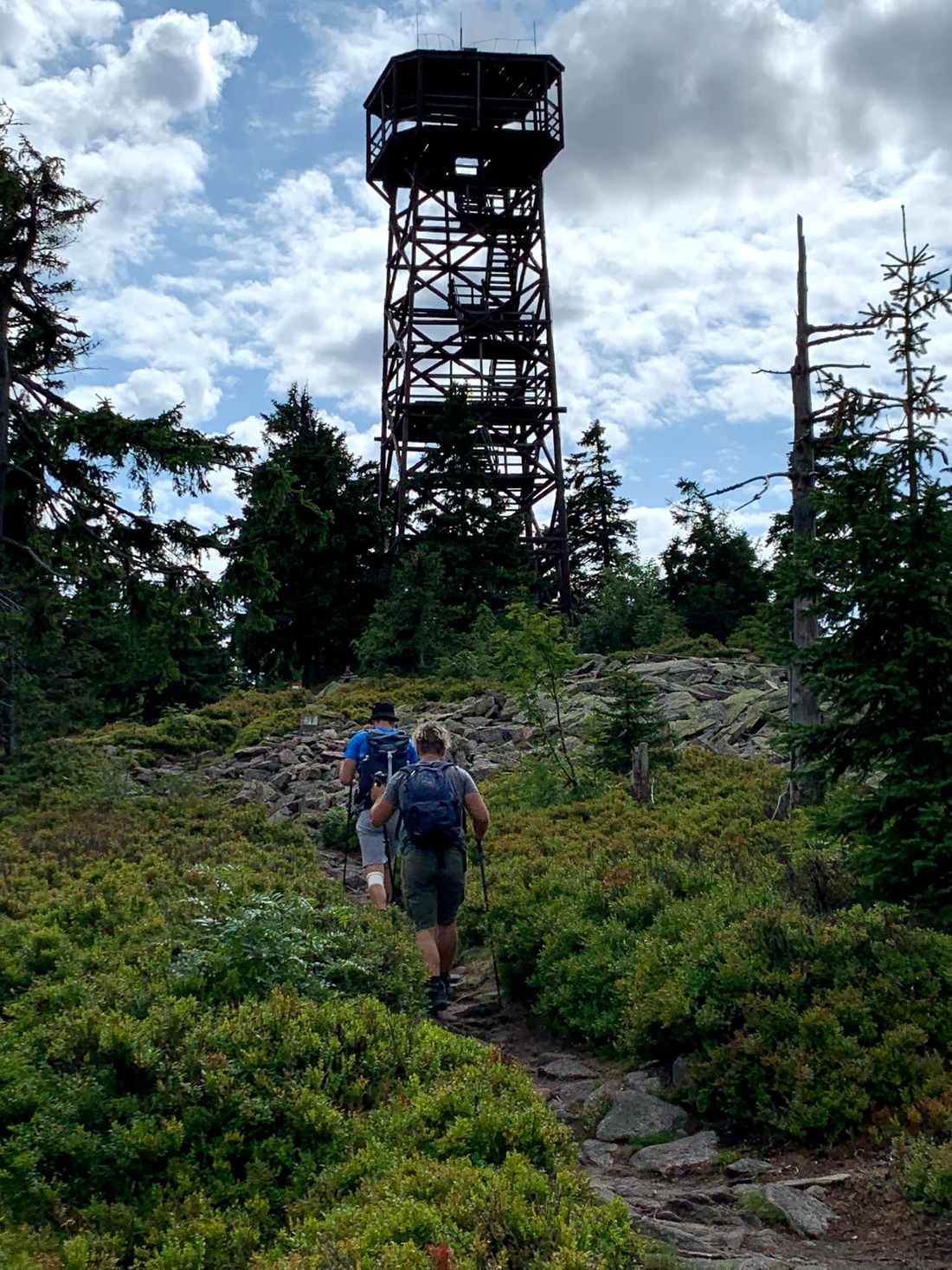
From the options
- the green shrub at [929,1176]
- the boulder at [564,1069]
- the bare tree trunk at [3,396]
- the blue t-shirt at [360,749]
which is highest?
the bare tree trunk at [3,396]

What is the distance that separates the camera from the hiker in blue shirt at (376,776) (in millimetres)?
10336

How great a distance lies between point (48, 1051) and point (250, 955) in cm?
138

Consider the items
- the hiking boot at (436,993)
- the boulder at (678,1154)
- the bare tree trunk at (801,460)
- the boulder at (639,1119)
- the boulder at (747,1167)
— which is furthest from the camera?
the bare tree trunk at (801,460)

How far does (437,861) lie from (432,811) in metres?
0.39

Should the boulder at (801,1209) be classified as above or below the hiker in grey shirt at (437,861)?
below

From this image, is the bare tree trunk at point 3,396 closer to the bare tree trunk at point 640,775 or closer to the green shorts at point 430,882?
the bare tree trunk at point 640,775

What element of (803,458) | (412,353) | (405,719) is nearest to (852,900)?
(803,458)

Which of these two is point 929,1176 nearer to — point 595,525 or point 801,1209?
point 801,1209

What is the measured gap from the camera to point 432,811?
8875mm

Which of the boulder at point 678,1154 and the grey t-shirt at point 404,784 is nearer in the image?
the boulder at point 678,1154

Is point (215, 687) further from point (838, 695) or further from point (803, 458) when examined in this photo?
point (838, 695)

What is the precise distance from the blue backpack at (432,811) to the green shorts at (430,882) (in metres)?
0.07

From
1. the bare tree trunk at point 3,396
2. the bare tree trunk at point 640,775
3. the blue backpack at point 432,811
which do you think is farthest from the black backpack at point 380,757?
the bare tree trunk at point 3,396

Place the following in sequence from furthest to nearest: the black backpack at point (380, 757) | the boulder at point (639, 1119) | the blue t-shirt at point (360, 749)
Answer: the blue t-shirt at point (360, 749) < the black backpack at point (380, 757) < the boulder at point (639, 1119)
